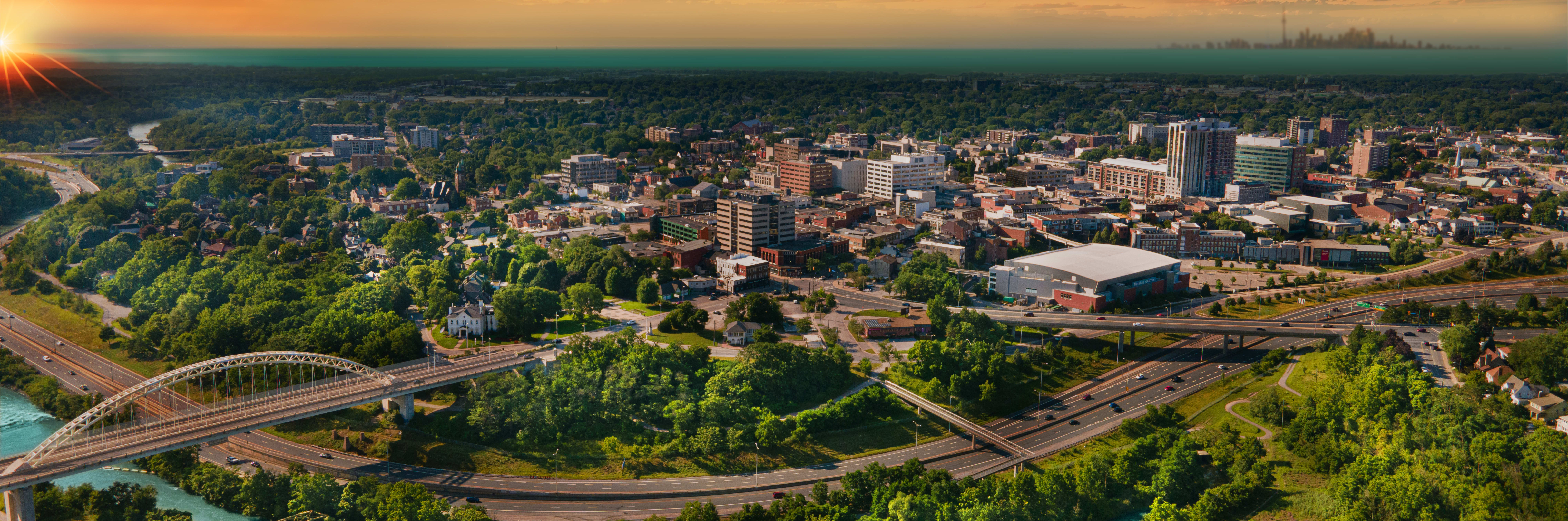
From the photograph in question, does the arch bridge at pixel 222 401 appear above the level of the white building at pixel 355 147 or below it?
below

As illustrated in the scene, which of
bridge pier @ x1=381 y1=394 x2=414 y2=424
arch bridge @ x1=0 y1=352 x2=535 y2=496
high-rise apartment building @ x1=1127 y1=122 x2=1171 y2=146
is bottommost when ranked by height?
bridge pier @ x1=381 y1=394 x2=414 y2=424

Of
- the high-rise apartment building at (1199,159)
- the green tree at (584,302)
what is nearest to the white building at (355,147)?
the green tree at (584,302)

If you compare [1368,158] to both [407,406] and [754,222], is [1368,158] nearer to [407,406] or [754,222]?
[754,222]

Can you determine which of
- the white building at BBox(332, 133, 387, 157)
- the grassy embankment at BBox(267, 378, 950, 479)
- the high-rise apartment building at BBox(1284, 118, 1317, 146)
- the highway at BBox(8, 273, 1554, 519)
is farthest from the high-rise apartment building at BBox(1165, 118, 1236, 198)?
the white building at BBox(332, 133, 387, 157)

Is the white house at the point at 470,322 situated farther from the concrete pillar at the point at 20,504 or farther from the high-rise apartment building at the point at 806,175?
the high-rise apartment building at the point at 806,175

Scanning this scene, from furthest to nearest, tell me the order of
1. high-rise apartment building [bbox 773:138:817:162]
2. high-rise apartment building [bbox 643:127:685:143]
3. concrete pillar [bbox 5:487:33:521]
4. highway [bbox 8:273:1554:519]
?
high-rise apartment building [bbox 643:127:685:143] → high-rise apartment building [bbox 773:138:817:162] → highway [bbox 8:273:1554:519] → concrete pillar [bbox 5:487:33:521]

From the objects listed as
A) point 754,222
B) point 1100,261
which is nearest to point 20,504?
point 754,222

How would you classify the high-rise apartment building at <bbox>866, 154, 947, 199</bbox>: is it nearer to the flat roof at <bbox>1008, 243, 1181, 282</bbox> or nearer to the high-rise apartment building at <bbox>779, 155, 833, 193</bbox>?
the high-rise apartment building at <bbox>779, 155, 833, 193</bbox>

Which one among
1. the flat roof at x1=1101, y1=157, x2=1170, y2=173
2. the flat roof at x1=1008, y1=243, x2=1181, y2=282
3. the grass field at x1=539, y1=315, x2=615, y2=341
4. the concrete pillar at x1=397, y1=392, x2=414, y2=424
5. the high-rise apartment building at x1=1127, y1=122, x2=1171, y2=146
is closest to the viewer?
the concrete pillar at x1=397, y1=392, x2=414, y2=424
